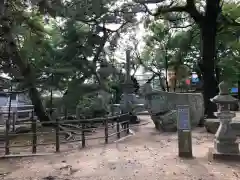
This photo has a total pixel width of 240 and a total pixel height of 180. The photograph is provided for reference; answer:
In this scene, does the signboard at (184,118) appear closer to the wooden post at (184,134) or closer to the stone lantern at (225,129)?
the wooden post at (184,134)

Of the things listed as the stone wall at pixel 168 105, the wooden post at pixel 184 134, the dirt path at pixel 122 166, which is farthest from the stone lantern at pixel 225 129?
the stone wall at pixel 168 105

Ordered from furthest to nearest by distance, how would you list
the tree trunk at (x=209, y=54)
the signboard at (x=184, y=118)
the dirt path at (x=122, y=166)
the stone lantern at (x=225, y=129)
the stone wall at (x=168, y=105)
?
1. the tree trunk at (x=209, y=54)
2. the stone wall at (x=168, y=105)
3. the signboard at (x=184, y=118)
4. the stone lantern at (x=225, y=129)
5. the dirt path at (x=122, y=166)

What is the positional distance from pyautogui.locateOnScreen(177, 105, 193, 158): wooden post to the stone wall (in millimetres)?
4247

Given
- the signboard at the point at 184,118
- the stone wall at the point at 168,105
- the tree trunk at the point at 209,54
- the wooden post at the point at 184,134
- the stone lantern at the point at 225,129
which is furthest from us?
the tree trunk at the point at 209,54

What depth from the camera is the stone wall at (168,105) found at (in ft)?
35.5

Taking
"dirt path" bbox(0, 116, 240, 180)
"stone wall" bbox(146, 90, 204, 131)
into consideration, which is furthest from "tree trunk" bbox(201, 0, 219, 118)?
"dirt path" bbox(0, 116, 240, 180)

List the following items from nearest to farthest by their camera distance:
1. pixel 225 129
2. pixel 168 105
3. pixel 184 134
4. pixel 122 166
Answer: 1. pixel 122 166
2. pixel 225 129
3. pixel 184 134
4. pixel 168 105

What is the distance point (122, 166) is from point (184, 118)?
5.98 feet

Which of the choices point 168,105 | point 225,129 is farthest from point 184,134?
point 168,105

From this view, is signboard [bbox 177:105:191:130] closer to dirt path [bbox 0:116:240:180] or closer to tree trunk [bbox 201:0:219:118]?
dirt path [bbox 0:116:240:180]

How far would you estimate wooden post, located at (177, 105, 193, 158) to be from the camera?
6.21 m

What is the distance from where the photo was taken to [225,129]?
20.3 ft

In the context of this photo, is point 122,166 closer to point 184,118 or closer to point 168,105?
point 184,118

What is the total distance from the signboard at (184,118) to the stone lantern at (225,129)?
638mm
